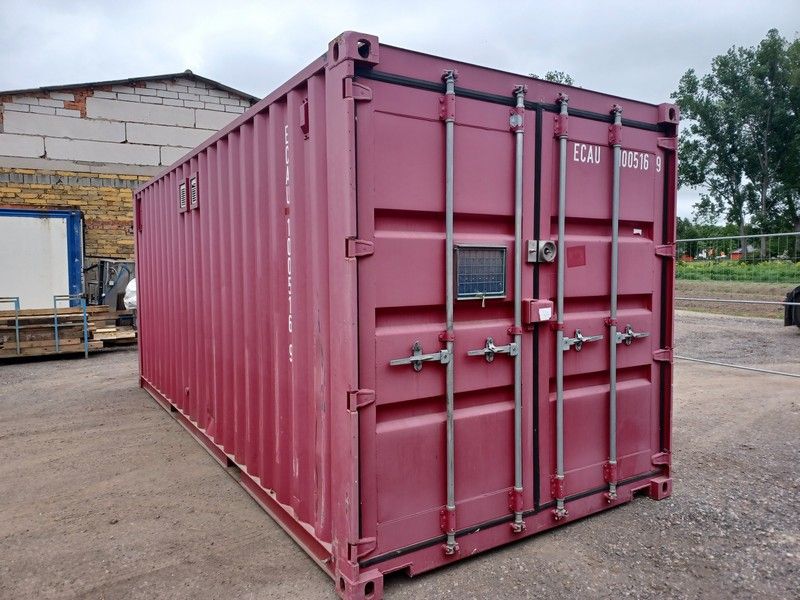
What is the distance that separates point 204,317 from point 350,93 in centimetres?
318

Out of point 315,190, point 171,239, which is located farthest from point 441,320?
point 171,239

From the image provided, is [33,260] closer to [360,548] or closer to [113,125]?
[113,125]

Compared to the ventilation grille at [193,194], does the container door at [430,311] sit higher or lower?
lower

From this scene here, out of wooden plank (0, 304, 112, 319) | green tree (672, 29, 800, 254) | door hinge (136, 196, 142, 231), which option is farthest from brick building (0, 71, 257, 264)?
green tree (672, 29, 800, 254)

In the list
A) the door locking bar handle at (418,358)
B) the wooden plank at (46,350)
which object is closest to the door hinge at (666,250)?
the door locking bar handle at (418,358)

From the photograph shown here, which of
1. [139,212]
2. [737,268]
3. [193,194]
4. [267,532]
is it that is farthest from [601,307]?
[737,268]

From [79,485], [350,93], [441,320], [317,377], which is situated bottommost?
[79,485]

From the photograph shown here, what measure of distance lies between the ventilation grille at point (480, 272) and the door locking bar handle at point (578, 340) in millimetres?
614

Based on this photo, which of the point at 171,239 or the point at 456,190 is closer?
Result: the point at 456,190

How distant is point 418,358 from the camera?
306 cm

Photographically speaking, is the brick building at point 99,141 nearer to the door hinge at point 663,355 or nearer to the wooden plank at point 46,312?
the wooden plank at point 46,312

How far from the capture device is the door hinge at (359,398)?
2885 mm

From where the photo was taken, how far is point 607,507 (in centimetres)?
394

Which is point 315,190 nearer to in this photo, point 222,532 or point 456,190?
point 456,190
